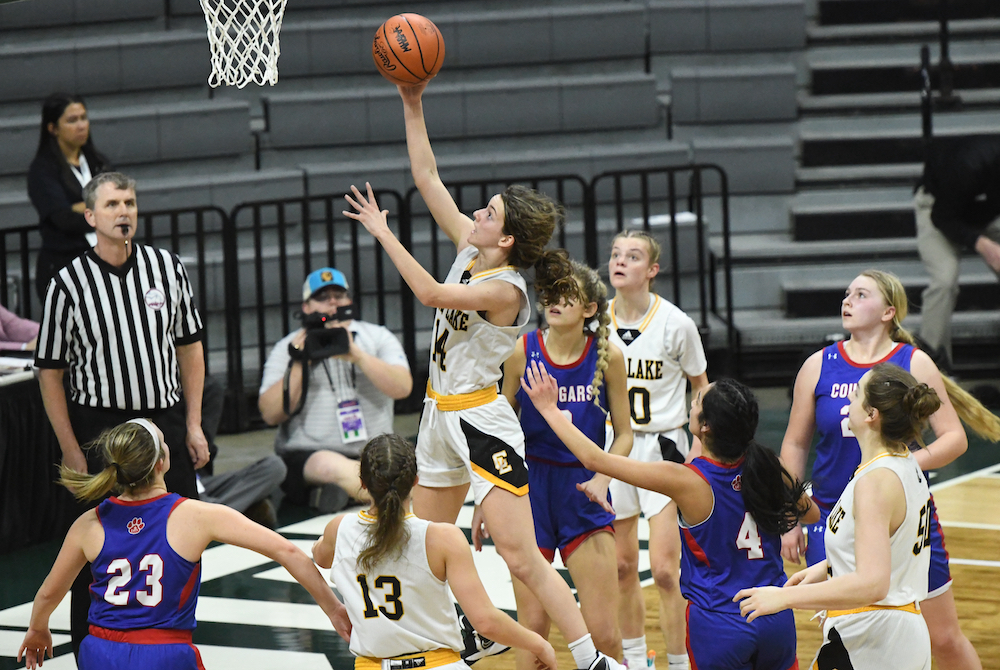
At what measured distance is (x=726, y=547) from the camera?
372 cm

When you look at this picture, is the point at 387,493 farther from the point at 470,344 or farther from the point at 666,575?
the point at 666,575

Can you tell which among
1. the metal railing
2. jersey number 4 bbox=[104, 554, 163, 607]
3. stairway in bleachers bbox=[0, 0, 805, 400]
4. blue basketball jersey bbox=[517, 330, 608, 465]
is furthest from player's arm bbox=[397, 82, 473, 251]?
stairway in bleachers bbox=[0, 0, 805, 400]

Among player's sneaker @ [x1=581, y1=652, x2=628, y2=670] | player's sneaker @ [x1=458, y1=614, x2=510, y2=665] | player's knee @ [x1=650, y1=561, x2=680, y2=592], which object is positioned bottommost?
player's sneaker @ [x1=458, y1=614, x2=510, y2=665]

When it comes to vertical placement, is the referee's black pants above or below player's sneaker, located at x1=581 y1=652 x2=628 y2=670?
above

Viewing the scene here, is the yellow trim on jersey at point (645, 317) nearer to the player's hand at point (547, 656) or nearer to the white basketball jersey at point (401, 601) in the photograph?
the player's hand at point (547, 656)

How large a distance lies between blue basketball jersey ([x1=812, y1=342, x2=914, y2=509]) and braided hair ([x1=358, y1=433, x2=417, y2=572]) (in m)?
1.66

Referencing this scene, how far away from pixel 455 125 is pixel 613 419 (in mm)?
7068

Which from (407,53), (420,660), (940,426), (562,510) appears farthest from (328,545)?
(940,426)

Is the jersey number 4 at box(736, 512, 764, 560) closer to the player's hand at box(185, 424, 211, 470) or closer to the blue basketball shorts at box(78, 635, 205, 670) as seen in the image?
the blue basketball shorts at box(78, 635, 205, 670)

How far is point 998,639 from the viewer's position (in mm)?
5039

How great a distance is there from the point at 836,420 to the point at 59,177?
199 inches

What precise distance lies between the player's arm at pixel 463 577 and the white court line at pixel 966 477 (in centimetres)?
459

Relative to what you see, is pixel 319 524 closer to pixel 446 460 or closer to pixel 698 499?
pixel 446 460

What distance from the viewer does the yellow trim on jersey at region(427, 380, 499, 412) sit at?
14.2 ft
